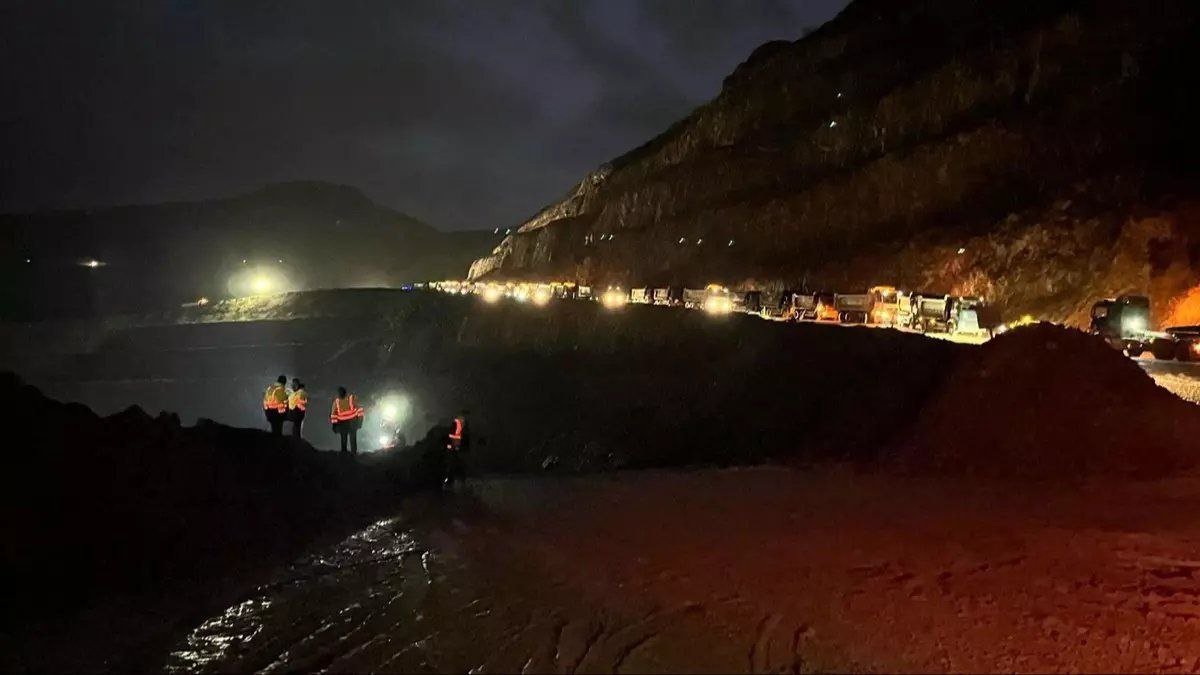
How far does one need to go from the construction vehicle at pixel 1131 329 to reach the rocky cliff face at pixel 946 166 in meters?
5.42

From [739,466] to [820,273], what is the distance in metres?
36.7

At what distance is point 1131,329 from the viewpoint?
31.4 meters

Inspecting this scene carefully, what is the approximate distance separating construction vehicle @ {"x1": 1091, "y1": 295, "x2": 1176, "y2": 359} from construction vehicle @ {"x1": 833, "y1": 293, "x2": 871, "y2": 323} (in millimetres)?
8830

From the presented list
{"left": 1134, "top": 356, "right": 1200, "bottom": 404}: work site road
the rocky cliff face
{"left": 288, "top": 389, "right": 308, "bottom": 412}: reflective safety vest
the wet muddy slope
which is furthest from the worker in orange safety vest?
the rocky cliff face

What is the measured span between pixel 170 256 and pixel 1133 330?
139 metres

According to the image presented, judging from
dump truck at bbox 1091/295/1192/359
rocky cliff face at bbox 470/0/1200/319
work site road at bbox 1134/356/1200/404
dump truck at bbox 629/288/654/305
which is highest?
rocky cliff face at bbox 470/0/1200/319

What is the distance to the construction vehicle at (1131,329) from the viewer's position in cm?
2958

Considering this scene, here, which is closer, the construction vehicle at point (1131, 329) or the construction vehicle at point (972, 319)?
the construction vehicle at point (1131, 329)

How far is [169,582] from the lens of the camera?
945cm

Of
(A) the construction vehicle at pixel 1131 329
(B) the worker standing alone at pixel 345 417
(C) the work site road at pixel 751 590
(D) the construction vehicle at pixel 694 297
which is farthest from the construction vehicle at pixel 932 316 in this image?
(B) the worker standing alone at pixel 345 417

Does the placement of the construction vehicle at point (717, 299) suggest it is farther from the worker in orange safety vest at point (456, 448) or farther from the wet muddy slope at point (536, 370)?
the worker in orange safety vest at point (456, 448)

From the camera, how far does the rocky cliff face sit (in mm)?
40094

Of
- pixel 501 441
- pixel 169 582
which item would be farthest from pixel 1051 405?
pixel 501 441

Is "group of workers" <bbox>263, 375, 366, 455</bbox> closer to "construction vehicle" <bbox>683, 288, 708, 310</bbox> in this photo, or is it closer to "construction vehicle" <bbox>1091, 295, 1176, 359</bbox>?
"construction vehicle" <bbox>1091, 295, 1176, 359</bbox>
